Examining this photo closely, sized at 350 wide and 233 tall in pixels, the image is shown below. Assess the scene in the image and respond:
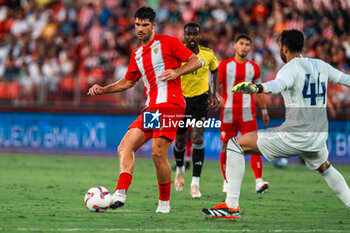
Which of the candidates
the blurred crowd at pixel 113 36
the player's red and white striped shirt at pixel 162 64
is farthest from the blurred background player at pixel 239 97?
the blurred crowd at pixel 113 36

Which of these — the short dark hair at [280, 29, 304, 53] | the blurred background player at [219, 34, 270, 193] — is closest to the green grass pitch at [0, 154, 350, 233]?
the blurred background player at [219, 34, 270, 193]

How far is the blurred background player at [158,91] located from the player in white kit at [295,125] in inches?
33.4

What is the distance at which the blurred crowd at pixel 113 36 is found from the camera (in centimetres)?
1933

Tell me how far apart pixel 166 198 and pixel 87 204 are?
3.33ft

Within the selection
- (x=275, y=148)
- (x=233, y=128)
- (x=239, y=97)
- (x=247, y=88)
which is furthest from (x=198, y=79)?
(x=247, y=88)

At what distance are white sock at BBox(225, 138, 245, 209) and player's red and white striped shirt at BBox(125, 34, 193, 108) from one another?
3.49 ft

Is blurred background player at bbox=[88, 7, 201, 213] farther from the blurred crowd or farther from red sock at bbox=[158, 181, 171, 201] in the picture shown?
the blurred crowd

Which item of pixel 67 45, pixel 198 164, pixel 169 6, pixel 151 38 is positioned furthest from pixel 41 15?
pixel 151 38

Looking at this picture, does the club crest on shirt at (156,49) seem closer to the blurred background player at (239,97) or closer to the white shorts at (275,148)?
the white shorts at (275,148)

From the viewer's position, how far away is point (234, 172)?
25.0 ft

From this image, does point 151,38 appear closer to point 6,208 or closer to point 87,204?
point 87,204

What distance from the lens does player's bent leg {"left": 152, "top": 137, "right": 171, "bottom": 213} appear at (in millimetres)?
8023

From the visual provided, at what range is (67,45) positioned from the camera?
74.4ft

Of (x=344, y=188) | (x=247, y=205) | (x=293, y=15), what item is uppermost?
(x=293, y=15)
